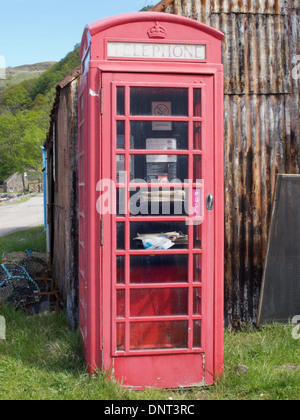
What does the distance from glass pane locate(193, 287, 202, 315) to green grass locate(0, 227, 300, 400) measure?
0.61 m

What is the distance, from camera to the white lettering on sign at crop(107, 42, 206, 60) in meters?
3.91

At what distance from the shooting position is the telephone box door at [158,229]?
3.90 meters

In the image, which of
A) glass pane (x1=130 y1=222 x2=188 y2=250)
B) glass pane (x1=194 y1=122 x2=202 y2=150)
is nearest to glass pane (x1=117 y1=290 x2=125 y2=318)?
glass pane (x1=130 y1=222 x2=188 y2=250)

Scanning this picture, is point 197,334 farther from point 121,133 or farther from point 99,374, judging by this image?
point 121,133

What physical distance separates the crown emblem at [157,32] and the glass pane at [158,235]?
61.9 inches

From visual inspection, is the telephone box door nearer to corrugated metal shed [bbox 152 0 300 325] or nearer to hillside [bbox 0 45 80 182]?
corrugated metal shed [bbox 152 0 300 325]

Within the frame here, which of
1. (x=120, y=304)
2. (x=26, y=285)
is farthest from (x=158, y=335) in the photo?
(x=26, y=285)

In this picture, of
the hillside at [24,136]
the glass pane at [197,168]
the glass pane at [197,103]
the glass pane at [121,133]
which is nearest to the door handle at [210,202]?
the glass pane at [197,168]

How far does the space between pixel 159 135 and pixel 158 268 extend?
1.14 m

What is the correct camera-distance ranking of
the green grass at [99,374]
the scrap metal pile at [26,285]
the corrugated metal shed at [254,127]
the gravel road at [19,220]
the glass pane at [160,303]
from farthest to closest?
the gravel road at [19,220]
the scrap metal pile at [26,285]
the corrugated metal shed at [254,127]
the glass pane at [160,303]
the green grass at [99,374]

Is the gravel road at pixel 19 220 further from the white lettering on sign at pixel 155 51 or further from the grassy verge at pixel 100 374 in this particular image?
the white lettering on sign at pixel 155 51

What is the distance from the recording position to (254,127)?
18.0 feet

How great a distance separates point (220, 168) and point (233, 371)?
178 cm

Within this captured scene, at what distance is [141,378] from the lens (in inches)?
158
